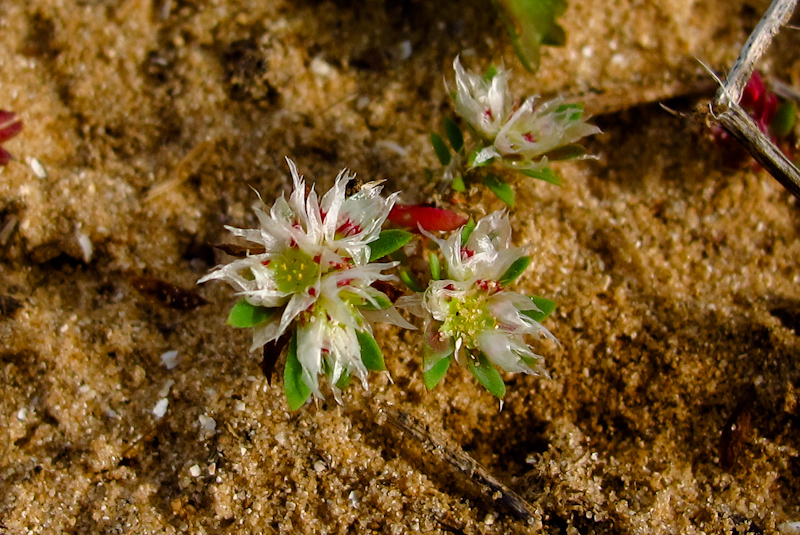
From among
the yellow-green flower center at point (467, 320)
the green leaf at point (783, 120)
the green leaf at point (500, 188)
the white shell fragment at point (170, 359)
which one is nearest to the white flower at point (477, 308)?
the yellow-green flower center at point (467, 320)

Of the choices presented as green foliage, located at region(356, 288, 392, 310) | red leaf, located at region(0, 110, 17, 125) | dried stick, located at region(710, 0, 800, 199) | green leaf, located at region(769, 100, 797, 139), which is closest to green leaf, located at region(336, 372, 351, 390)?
green foliage, located at region(356, 288, 392, 310)

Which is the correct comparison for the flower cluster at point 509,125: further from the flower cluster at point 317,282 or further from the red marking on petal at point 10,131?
the red marking on petal at point 10,131

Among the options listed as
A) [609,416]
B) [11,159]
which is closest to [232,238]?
[11,159]

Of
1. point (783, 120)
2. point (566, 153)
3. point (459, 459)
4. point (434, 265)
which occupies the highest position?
point (783, 120)

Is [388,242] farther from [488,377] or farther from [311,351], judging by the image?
[488,377]

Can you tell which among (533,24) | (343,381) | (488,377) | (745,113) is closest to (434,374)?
(488,377)

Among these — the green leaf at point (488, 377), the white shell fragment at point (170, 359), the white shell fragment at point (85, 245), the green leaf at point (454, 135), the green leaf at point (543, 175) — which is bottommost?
the white shell fragment at point (170, 359)

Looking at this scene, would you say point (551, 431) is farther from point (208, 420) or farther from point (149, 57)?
point (149, 57)
